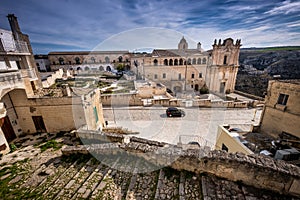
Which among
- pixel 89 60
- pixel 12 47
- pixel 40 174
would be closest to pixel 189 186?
pixel 40 174

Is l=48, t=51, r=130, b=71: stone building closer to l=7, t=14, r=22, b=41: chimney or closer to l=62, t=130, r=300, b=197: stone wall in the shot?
l=7, t=14, r=22, b=41: chimney

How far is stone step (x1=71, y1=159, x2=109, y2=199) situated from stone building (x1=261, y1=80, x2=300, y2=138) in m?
10.7

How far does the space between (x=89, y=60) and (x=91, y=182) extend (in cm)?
4842

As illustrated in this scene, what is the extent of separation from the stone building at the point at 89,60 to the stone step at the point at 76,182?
40.4 meters

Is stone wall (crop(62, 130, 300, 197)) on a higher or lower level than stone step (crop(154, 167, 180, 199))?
higher

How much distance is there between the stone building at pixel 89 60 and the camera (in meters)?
41.7

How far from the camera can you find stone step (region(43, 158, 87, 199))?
3.45 meters

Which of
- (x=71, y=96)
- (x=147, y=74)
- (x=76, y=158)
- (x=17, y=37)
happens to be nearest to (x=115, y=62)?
(x=147, y=74)

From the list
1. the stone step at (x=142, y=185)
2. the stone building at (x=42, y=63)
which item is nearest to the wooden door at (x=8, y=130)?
the stone step at (x=142, y=185)

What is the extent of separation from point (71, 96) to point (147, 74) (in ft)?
75.5

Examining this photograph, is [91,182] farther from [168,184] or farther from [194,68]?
[194,68]

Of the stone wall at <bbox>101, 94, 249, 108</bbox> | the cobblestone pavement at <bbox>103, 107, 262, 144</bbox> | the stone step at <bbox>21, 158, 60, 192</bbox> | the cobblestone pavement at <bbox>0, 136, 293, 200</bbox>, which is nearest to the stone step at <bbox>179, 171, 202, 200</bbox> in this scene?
the cobblestone pavement at <bbox>0, 136, 293, 200</bbox>

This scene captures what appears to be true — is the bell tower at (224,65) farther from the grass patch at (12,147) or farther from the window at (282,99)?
the grass patch at (12,147)

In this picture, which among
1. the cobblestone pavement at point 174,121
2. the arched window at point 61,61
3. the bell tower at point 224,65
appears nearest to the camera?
the cobblestone pavement at point 174,121
